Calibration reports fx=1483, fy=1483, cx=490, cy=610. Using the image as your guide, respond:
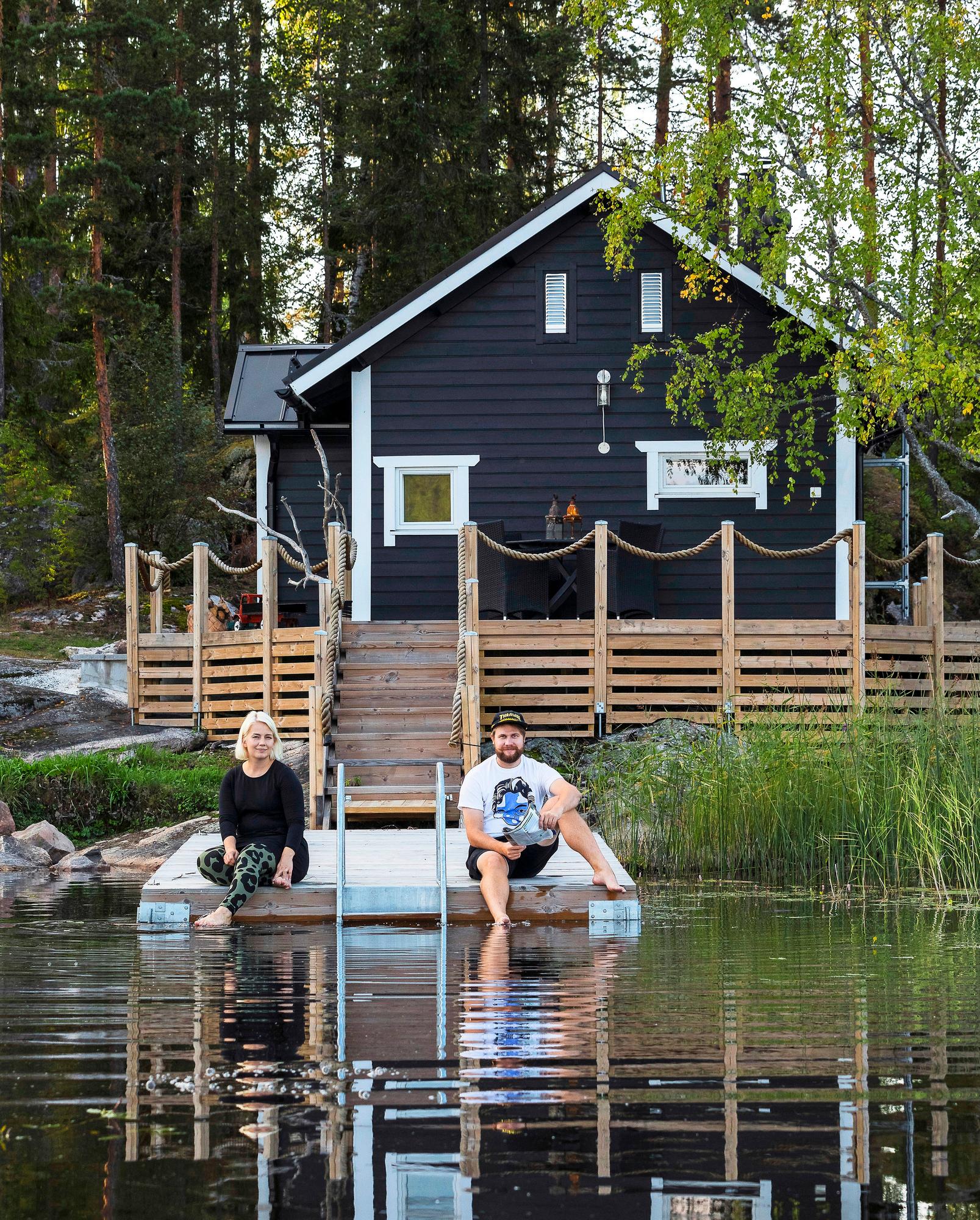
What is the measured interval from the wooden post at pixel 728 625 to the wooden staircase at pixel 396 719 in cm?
264

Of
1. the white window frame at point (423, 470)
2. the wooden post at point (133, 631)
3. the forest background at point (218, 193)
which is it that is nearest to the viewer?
the wooden post at point (133, 631)

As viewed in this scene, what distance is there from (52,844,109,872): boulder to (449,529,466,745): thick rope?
309 centimetres

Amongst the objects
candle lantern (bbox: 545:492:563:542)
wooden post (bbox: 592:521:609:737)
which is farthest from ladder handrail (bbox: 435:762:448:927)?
candle lantern (bbox: 545:492:563:542)

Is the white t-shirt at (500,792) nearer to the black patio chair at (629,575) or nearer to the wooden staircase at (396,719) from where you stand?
the wooden staircase at (396,719)

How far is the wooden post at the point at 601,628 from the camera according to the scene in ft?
46.3

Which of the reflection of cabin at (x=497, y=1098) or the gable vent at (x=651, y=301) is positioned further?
the gable vent at (x=651, y=301)

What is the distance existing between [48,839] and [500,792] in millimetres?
6091

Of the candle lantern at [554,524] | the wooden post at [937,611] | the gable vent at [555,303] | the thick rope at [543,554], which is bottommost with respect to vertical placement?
the wooden post at [937,611]

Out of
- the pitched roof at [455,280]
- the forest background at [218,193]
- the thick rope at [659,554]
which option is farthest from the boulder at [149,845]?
the forest background at [218,193]

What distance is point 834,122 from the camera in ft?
51.3

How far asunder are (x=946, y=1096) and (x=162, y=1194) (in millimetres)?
1907

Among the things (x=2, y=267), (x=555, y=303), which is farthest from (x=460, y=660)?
(x=2, y=267)

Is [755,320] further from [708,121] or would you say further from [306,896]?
[306,896]

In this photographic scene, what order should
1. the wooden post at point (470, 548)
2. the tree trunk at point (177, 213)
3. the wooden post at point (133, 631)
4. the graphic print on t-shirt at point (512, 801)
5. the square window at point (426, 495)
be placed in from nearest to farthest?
the graphic print on t-shirt at point (512, 801) < the wooden post at point (470, 548) < the wooden post at point (133, 631) < the square window at point (426, 495) < the tree trunk at point (177, 213)
